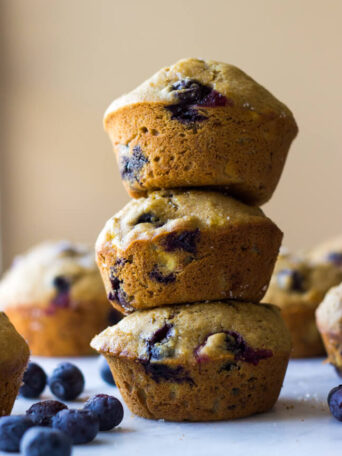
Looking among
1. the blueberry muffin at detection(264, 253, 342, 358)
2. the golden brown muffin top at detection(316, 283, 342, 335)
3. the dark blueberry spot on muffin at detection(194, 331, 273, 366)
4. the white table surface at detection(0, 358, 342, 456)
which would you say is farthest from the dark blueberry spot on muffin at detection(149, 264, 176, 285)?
the blueberry muffin at detection(264, 253, 342, 358)

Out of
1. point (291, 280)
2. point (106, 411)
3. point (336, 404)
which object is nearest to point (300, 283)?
point (291, 280)

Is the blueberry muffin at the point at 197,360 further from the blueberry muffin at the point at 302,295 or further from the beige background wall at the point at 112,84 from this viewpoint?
the beige background wall at the point at 112,84

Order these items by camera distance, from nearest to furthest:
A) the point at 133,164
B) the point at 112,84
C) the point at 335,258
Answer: the point at 133,164
the point at 335,258
the point at 112,84

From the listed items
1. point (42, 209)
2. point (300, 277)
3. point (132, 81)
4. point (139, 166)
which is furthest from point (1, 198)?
point (139, 166)

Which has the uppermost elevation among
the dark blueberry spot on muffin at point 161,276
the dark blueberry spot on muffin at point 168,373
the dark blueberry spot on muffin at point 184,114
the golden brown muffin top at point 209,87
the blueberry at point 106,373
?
the golden brown muffin top at point 209,87

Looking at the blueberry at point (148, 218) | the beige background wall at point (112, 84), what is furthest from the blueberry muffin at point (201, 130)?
the beige background wall at point (112, 84)

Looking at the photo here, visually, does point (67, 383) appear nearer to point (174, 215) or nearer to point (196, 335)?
point (196, 335)
